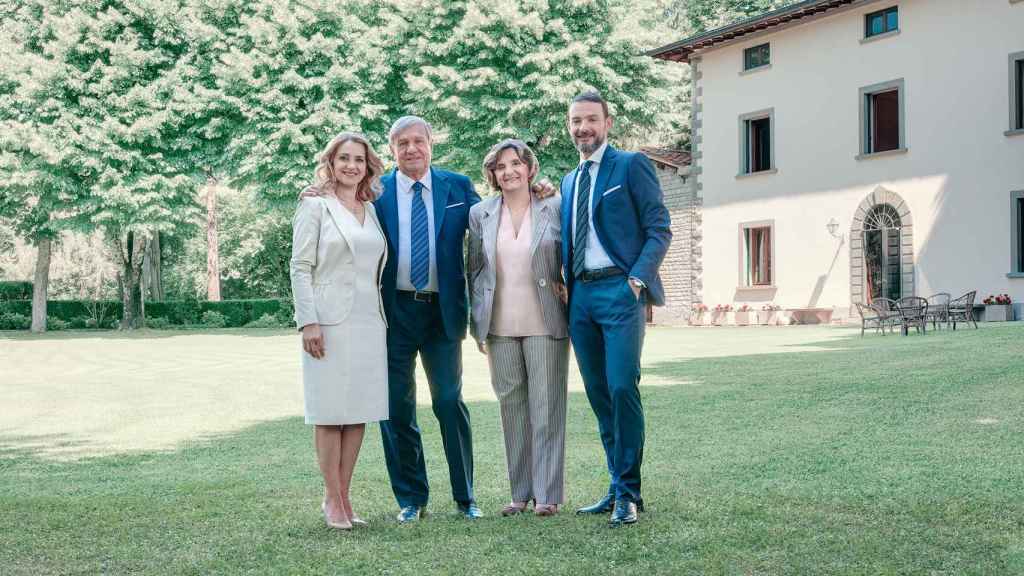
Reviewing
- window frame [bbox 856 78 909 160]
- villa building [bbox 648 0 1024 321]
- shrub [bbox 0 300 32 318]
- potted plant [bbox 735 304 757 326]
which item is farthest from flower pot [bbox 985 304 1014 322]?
shrub [bbox 0 300 32 318]

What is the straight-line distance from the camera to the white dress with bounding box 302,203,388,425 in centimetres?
507

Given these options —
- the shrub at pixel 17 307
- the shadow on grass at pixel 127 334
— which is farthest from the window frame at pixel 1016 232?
the shrub at pixel 17 307

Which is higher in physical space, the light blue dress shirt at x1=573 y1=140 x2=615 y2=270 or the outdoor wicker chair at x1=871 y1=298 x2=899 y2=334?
the light blue dress shirt at x1=573 y1=140 x2=615 y2=270

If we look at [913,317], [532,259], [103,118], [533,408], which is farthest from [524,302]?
[103,118]

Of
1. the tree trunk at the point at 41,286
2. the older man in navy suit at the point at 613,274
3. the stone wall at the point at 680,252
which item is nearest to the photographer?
the older man in navy suit at the point at 613,274

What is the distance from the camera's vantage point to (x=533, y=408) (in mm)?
5422

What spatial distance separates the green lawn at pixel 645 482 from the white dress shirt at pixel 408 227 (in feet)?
4.04

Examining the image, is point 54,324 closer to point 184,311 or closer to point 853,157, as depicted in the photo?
point 184,311

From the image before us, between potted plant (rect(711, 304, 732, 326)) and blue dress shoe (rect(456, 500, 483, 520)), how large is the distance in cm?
2470

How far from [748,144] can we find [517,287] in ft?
83.1

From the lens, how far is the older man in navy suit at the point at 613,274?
5121 millimetres

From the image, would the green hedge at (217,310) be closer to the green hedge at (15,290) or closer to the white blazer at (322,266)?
the green hedge at (15,290)

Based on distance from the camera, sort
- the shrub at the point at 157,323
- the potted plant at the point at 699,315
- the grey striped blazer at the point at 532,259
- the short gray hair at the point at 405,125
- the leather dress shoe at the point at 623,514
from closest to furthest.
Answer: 1. the leather dress shoe at the point at 623,514
2. the grey striped blazer at the point at 532,259
3. the short gray hair at the point at 405,125
4. the potted plant at the point at 699,315
5. the shrub at the point at 157,323

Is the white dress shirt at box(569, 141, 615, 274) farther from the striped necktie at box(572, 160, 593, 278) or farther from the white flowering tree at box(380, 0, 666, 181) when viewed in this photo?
the white flowering tree at box(380, 0, 666, 181)
